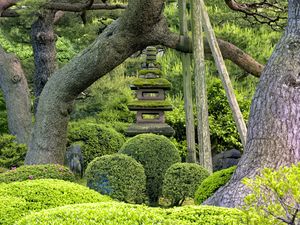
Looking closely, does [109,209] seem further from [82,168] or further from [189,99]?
[82,168]

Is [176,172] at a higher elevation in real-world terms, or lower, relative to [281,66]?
lower

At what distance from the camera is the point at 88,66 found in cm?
690

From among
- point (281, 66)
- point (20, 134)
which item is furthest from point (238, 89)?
point (281, 66)

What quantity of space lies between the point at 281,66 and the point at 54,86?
3.62m

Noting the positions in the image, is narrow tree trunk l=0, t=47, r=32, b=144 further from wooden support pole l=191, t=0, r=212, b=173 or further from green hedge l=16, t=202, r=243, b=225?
green hedge l=16, t=202, r=243, b=225

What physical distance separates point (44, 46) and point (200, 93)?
413 centimetres

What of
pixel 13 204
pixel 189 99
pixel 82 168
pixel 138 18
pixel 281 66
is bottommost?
pixel 82 168

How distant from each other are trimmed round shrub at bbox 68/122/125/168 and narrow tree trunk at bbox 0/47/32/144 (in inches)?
41.8

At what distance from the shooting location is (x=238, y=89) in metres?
11.8

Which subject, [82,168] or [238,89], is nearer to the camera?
[82,168]

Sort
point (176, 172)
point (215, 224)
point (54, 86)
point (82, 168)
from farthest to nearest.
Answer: point (82, 168), point (54, 86), point (176, 172), point (215, 224)

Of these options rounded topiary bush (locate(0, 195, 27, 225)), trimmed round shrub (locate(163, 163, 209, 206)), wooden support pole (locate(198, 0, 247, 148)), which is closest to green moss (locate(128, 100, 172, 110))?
wooden support pole (locate(198, 0, 247, 148))

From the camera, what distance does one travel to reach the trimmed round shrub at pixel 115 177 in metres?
5.94

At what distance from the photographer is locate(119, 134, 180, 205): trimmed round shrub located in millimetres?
6551
